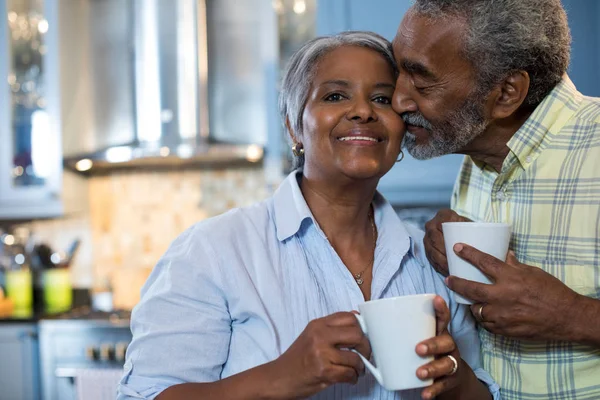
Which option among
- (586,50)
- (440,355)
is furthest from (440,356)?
(586,50)

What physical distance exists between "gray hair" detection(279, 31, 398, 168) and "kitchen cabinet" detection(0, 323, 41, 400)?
6.53ft

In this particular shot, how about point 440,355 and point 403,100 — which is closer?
point 440,355

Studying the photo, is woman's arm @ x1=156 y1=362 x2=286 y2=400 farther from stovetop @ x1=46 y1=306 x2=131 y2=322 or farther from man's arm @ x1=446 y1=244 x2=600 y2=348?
stovetop @ x1=46 y1=306 x2=131 y2=322

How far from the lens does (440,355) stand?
977 mm

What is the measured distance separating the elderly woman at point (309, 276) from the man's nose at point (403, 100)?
0.9 inches

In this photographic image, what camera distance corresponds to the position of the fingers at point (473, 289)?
3.49 feet

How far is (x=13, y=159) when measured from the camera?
3184 millimetres

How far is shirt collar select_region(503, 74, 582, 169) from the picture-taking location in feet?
4.19

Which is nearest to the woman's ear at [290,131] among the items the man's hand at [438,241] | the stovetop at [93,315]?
the man's hand at [438,241]

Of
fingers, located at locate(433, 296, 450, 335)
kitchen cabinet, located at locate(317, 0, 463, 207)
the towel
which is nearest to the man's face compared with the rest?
fingers, located at locate(433, 296, 450, 335)

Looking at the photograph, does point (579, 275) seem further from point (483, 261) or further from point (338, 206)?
point (338, 206)

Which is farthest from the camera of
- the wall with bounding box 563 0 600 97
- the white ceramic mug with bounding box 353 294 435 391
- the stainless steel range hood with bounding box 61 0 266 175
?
the stainless steel range hood with bounding box 61 0 266 175

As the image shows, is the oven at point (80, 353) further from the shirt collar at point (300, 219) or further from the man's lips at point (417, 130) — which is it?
the man's lips at point (417, 130)

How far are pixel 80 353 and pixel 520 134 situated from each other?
2.15 metres
